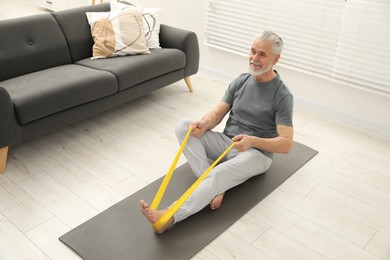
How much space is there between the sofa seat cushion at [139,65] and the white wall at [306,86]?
71 centimetres

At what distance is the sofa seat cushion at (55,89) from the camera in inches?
102

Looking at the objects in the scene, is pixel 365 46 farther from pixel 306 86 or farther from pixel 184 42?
pixel 184 42

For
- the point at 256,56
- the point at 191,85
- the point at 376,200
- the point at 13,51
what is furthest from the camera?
the point at 191,85

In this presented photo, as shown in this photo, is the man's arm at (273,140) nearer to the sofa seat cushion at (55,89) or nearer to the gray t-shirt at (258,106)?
the gray t-shirt at (258,106)

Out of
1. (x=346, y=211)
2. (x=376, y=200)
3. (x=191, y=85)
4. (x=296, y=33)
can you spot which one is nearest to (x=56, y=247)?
(x=346, y=211)

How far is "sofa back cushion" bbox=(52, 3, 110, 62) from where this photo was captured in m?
3.29

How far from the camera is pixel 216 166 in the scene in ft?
7.61

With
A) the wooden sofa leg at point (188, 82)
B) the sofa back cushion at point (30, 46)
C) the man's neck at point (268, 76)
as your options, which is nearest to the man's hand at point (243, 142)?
the man's neck at point (268, 76)

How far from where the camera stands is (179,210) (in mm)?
2131

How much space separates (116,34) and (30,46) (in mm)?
648

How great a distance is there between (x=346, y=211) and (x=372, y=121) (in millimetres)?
1179

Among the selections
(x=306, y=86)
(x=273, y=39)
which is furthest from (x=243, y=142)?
(x=306, y=86)

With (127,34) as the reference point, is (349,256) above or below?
below

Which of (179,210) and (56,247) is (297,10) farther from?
(56,247)
